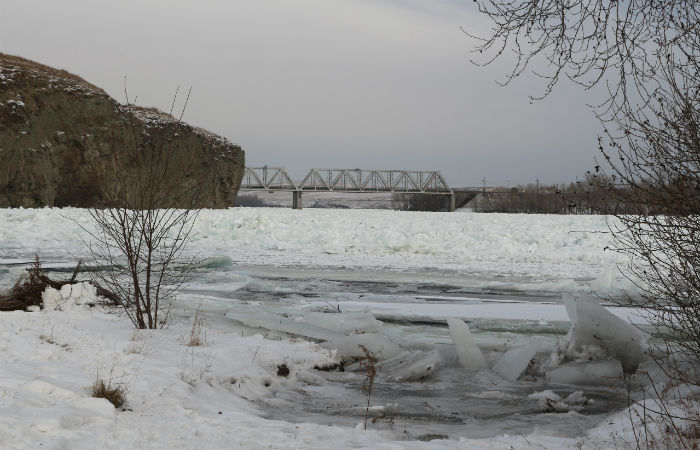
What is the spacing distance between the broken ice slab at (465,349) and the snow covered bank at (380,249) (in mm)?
4959

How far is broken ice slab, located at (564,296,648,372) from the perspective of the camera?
247 inches

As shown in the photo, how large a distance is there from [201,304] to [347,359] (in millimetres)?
3122

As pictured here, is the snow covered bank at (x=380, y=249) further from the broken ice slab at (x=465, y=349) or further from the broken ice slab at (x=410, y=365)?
the broken ice slab at (x=410, y=365)

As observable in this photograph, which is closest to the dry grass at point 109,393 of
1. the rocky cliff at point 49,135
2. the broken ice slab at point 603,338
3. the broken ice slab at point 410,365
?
the broken ice slab at point 410,365

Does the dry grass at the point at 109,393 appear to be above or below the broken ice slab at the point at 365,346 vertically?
above

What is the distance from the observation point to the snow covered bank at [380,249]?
13281 mm

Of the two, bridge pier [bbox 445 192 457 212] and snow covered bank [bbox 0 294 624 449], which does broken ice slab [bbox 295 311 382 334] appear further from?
bridge pier [bbox 445 192 457 212]

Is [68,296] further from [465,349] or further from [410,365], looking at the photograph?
[465,349]

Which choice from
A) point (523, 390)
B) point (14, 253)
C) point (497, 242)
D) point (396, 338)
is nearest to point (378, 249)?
point (497, 242)

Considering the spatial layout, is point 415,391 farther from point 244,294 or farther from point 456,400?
point 244,294

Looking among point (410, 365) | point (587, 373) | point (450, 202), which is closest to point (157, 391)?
point (410, 365)

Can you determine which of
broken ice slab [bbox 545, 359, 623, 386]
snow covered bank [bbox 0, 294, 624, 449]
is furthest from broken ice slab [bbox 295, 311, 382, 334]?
broken ice slab [bbox 545, 359, 623, 386]

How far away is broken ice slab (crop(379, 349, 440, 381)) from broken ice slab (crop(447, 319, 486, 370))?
9.0 inches

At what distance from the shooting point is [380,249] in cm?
1738
